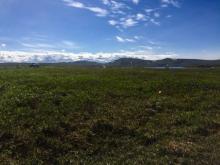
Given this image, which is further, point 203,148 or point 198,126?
point 198,126

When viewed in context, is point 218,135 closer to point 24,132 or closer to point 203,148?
point 203,148

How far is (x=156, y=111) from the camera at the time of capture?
24156 millimetres

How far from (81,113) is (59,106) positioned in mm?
1929

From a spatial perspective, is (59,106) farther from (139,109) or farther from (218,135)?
(218,135)

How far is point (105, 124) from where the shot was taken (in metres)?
20.3

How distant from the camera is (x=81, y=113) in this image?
21.9 m

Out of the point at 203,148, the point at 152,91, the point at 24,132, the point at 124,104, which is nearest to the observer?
the point at 203,148

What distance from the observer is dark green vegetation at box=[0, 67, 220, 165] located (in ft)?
51.9

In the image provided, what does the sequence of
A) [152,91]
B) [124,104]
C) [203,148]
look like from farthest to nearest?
[152,91] → [124,104] → [203,148]

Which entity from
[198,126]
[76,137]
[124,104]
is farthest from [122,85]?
[76,137]

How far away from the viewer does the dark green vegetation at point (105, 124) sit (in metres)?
15.8

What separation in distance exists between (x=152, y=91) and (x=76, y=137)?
1405 centimetres

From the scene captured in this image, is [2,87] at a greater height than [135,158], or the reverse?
[2,87]

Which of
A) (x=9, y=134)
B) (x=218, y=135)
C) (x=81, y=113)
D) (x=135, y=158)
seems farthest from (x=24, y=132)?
(x=218, y=135)
